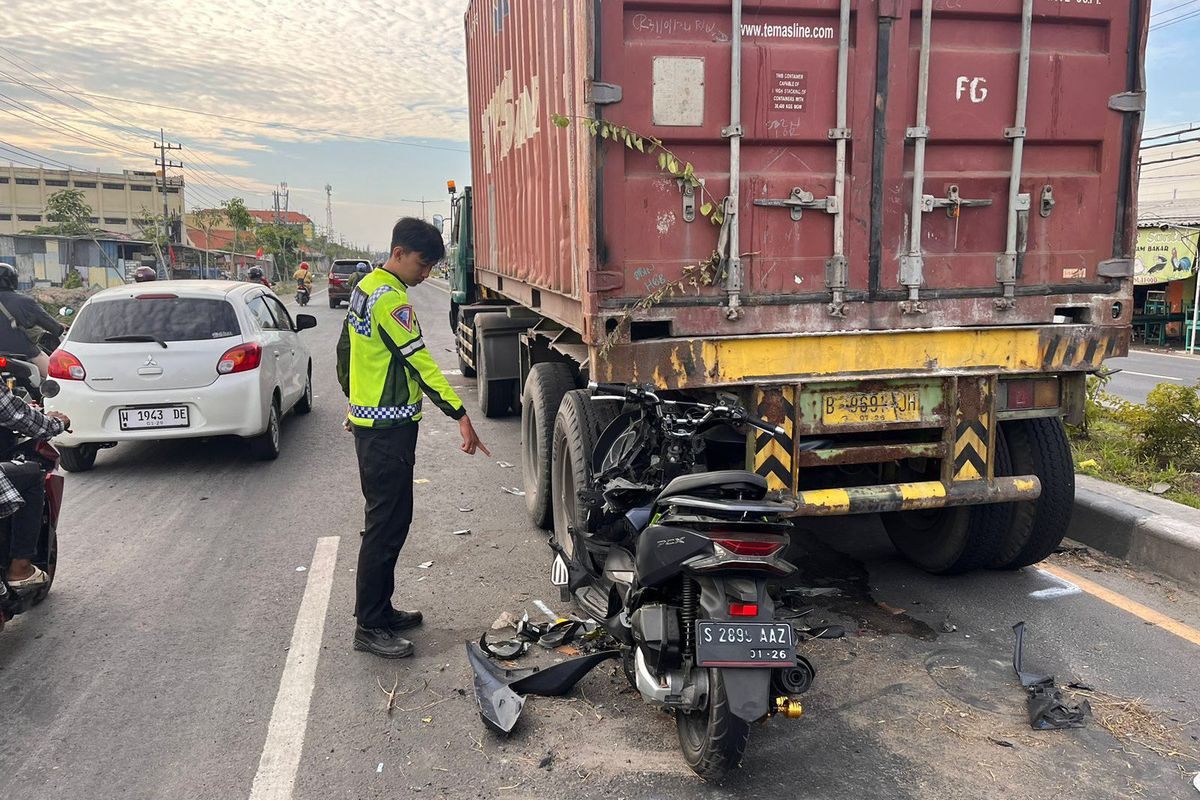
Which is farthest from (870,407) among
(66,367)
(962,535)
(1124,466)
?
(66,367)

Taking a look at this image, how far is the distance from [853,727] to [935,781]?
0.40 meters

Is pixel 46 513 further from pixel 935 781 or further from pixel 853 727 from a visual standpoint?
Result: pixel 935 781

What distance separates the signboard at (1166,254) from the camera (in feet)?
63.1

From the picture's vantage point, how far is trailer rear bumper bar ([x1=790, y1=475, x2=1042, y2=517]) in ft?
13.3

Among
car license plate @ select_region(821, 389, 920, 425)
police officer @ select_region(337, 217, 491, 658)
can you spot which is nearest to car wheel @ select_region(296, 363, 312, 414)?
police officer @ select_region(337, 217, 491, 658)

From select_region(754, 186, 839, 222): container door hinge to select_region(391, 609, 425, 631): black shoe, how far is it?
258 centimetres

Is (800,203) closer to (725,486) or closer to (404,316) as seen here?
(725,486)

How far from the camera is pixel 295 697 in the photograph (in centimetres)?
362

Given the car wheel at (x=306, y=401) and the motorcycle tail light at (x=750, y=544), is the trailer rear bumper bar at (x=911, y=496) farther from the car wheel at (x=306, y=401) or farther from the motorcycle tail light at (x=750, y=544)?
the car wheel at (x=306, y=401)

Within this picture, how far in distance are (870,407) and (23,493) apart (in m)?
4.03

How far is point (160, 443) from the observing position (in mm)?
8500

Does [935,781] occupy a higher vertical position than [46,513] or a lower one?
lower

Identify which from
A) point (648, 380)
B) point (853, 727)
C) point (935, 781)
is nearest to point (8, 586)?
point (648, 380)

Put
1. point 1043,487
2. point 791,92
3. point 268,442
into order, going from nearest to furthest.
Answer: point 791,92
point 1043,487
point 268,442
